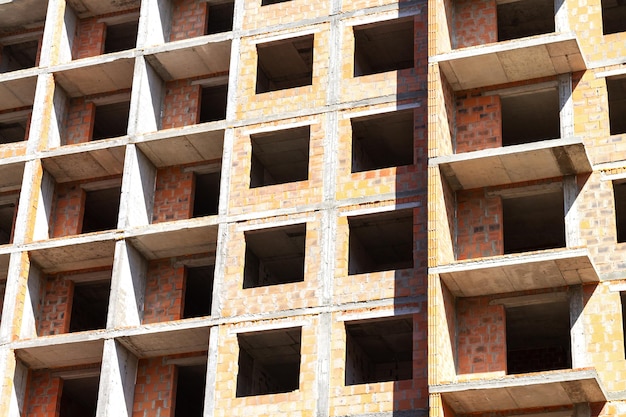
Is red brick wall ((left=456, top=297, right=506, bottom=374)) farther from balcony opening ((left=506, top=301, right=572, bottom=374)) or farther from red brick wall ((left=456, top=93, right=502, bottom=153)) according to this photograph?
red brick wall ((left=456, top=93, right=502, bottom=153))

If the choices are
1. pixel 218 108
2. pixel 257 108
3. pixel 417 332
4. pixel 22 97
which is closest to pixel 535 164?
pixel 417 332

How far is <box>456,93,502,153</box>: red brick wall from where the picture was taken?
35.3 meters

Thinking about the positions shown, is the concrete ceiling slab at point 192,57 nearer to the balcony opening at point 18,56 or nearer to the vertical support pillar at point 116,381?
the balcony opening at point 18,56

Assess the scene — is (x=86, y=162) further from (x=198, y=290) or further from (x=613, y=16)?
(x=613, y=16)

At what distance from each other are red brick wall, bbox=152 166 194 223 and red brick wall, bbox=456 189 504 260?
7.85m

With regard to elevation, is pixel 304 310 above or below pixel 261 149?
below

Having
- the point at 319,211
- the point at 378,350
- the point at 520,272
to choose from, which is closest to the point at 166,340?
the point at 319,211

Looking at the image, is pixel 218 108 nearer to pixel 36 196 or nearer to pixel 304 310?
pixel 36 196

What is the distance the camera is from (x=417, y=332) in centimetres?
3322

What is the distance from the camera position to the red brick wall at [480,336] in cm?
3291

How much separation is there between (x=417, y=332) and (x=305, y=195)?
4.99 metres

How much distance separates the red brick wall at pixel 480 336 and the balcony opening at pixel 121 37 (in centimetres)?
1458

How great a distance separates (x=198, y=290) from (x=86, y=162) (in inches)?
195

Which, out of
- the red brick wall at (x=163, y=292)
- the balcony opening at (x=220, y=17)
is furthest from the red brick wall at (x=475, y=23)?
the red brick wall at (x=163, y=292)
